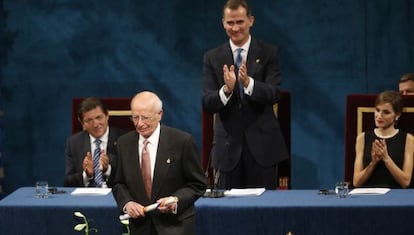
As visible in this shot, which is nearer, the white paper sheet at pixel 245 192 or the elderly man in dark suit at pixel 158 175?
the elderly man in dark suit at pixel 158 175

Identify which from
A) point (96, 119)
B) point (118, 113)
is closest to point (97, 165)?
point (96, 119)

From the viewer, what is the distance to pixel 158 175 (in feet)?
16.0

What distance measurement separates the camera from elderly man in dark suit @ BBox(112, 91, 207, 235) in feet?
15.9

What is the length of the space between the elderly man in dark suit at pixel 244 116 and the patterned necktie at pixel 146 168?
1.25 m

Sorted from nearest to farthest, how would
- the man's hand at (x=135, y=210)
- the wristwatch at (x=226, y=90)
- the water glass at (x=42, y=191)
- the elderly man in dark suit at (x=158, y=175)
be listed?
the man's hand at (x=135, y=210), the elderly man in dark suit at (x=158, y=175), the water glass at (x=42, y=191), the wristwatch at (x=226, y=90)

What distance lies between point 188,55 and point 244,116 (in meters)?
2.19

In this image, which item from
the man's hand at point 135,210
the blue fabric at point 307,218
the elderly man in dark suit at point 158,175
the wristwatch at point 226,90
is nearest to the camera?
the man's hand at point 135,210

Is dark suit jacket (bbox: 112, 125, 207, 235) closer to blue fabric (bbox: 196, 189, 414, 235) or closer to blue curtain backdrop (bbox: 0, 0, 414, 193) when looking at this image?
blue fabric (bbox: 196, 189, 414, 235)

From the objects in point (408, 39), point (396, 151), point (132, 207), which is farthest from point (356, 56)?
point (132, 207)

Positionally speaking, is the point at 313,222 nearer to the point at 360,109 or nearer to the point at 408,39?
the point at 360,109

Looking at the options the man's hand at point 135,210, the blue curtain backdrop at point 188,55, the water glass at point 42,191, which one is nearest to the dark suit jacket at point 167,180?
the man's hand at point 135,210

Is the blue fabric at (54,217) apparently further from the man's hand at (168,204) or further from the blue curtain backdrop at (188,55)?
the blue curtain backdrop at (188,55)

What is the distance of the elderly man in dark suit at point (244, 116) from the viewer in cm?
618

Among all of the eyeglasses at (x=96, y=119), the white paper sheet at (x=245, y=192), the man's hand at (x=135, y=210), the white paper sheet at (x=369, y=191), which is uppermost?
the eyeglasses at (x=96, y=119)
